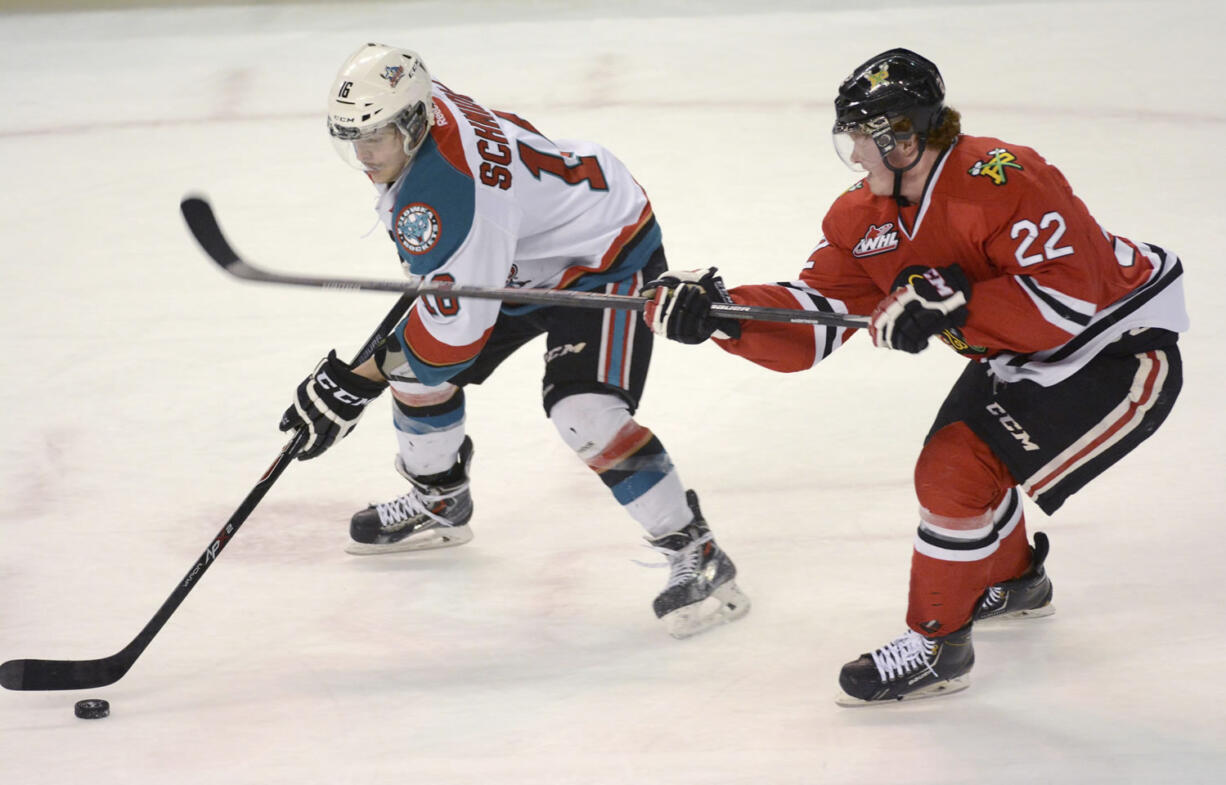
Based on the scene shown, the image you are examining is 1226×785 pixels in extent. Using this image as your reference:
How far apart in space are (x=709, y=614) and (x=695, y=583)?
0.10 metres

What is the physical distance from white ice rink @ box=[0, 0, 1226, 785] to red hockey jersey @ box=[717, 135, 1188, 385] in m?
0.60

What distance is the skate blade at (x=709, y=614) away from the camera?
2.71 meters

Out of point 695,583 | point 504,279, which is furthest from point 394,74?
point 695,583

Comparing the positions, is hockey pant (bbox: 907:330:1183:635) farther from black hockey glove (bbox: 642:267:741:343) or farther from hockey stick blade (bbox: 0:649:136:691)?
hockey stick blade (bbox: 0:649:136:691)

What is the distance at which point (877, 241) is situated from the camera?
242 cm

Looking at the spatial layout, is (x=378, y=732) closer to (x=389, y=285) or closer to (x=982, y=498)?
(x=389, y=285)

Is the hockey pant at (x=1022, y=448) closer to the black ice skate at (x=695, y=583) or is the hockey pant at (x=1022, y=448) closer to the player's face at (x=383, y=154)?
the black ice skate at (x=695, y=583)

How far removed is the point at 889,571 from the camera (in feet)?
9.42

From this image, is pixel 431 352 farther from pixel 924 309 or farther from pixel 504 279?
pixel 924 309

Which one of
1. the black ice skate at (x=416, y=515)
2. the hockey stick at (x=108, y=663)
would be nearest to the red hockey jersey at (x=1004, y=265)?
the black ice skate at (x=416, y=515)

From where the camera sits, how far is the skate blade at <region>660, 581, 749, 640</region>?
2715 millimetres

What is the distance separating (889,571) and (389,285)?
1180 millimetres

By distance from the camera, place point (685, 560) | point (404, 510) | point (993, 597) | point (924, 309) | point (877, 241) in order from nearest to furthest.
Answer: point (924, 309), point (877, 241), point (993, 597), point (685, 560), point (404, 510)

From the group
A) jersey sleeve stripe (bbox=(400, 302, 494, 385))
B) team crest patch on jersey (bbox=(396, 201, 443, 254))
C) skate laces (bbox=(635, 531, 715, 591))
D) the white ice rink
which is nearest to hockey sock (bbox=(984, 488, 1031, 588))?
the white ice rink
